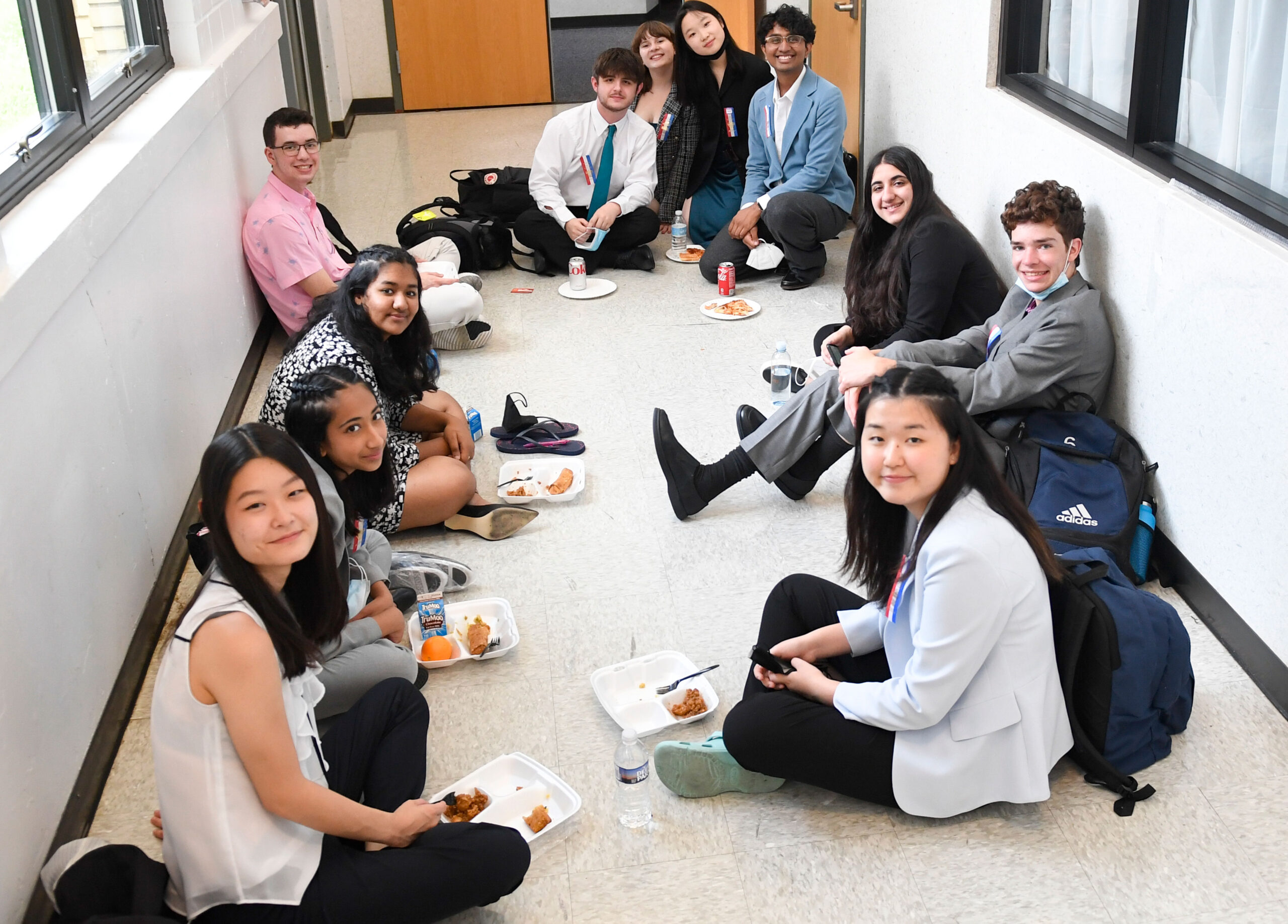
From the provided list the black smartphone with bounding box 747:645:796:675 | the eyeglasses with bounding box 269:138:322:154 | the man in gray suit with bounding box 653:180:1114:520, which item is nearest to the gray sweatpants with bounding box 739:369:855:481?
the man in gray suit with bounding box 653:180:1114:520

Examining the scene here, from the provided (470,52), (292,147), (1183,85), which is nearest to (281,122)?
(292,147)

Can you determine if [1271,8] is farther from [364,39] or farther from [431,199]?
[364,39]

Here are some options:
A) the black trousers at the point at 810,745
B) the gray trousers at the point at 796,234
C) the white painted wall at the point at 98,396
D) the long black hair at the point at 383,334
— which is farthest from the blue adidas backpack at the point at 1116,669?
the gray trousers at the point at 796,234

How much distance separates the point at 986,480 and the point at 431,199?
189 inches

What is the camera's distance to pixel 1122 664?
7.11 feet

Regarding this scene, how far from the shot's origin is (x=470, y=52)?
8.24 meters

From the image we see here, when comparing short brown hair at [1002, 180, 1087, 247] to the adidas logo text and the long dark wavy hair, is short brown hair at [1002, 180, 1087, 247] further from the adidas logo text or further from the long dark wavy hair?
the adidas logo text

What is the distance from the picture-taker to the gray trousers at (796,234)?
16.1 ft

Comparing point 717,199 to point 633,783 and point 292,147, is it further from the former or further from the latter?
point 633,783

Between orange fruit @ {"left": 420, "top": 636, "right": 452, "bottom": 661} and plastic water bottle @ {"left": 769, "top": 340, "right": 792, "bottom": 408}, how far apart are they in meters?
1.67

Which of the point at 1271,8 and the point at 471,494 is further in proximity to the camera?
the point at 471,494

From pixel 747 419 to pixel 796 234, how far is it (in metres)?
1.70

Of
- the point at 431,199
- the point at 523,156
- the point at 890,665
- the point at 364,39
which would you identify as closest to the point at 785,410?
the point at 890,665

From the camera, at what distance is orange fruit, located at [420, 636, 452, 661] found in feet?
8.97
